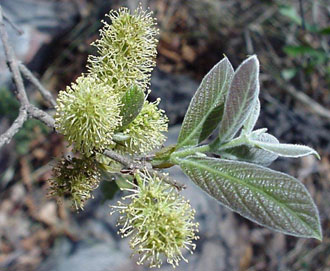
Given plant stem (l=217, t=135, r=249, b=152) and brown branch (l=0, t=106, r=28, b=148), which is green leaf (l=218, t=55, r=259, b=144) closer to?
plant stem (l=217, t=135, r=249, b=152)

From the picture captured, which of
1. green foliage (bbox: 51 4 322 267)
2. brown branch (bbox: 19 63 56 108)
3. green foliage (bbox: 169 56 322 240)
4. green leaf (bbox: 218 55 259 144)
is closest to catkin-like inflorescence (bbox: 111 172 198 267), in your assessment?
green foliage (bbox: 51 4 322 267)

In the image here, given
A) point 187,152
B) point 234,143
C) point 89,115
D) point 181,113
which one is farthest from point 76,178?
point 181,113

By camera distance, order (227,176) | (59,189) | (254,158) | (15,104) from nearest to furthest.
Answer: (227,176) → (254,158) → (59,189) → (15,104)

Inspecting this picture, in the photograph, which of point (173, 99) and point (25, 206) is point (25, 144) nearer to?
point (25, 206)

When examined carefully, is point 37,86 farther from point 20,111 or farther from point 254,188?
point 254,188

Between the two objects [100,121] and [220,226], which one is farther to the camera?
[220,226]

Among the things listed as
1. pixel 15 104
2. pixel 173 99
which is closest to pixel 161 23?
pixel 173 99

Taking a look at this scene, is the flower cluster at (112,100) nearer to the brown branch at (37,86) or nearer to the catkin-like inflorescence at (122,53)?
the catkin-like inflorescence at (122,53)
